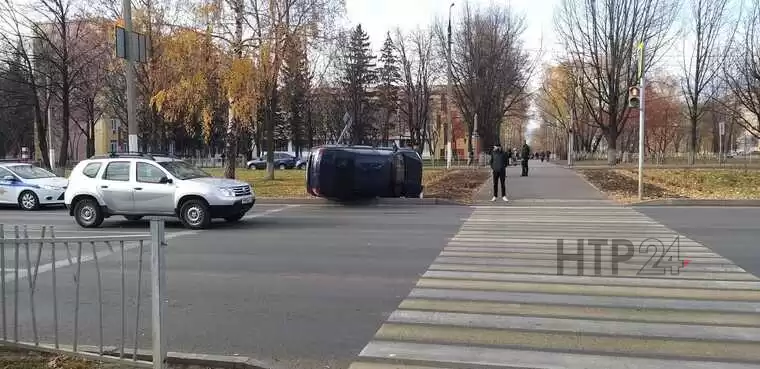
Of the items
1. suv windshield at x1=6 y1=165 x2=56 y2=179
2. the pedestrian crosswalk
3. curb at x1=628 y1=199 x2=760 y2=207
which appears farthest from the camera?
suv windshield at x1=6 y1=165 x2=56 y2=179

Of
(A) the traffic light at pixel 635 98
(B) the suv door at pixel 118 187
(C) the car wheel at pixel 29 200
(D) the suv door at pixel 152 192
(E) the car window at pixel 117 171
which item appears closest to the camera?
(D) the suv door at pixel 152 192

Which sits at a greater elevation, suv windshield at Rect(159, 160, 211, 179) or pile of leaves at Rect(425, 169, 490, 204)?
suv windshield at Rect(159, 160, 211, 179)

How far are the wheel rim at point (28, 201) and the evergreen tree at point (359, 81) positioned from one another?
158 feet

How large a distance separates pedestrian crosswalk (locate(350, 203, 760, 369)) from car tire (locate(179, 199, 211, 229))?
621 centimetres

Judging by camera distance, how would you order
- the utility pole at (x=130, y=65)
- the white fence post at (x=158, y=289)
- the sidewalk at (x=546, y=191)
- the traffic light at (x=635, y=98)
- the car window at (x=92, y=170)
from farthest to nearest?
the sidewalk at (x=546, y=191)
the traffic light at (x=635, y=98)
the utility pole at (x=130, y=65)
the car window at (x=92, y=170)
the white fence post at (x=158, y=289)

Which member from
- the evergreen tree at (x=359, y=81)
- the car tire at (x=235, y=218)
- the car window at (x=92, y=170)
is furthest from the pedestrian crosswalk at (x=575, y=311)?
the evergreen tree at (x=359, y=81)

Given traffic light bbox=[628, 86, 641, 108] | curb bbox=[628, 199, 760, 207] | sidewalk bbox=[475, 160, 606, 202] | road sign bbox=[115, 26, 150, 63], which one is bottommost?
curb bbox=[628, 199, 760, 207]

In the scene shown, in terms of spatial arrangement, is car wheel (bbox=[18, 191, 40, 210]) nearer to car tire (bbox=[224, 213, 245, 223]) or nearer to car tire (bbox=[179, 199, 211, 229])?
car tire (bbox=[224, 213, 245, 223])

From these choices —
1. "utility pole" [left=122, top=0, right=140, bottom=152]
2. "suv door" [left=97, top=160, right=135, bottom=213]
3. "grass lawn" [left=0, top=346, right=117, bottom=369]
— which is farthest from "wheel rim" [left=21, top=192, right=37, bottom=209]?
"grass lawn" [left=0, top=346, right=117, bottom=369]

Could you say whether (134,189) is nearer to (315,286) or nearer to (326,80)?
(315,286)

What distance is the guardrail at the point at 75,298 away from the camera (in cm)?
458

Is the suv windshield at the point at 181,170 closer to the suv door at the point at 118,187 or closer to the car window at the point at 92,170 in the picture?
the suv door at the point at 118,187

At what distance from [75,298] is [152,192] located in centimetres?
849

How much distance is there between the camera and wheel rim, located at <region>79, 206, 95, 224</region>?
47.6 ft
